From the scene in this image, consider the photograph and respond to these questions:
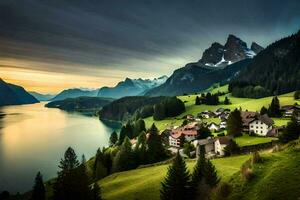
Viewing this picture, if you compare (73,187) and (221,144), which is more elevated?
(221,144)

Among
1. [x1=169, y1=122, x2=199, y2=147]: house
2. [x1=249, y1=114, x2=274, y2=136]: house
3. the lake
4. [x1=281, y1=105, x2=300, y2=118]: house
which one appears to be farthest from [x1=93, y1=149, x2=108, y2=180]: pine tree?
[x1=281, y1=105, x2=300, y2=118]: house

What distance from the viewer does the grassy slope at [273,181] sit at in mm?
19281

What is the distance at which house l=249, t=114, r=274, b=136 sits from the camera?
84.4m

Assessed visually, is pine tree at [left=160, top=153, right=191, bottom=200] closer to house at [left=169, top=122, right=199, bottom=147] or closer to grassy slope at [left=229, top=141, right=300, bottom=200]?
grassy slope at [left=229, top=141, right=300, bottom=200]

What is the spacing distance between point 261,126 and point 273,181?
69.5 m

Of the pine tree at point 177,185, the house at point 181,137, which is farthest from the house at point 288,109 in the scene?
the pine tree at point 177,185

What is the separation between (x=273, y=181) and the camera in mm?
20438

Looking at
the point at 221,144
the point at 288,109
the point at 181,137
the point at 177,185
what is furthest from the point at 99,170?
the point at 288,109

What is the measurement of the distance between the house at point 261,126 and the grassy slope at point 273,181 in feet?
210

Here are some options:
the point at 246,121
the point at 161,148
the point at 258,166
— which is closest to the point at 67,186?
the point at 258,166

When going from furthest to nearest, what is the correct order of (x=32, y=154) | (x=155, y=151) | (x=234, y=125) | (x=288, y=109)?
(x=32, y=154) < (x=288, y=109) < (x=234, y=125) < (x=155, y=151)

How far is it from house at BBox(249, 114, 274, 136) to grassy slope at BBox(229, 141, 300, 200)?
63975 millimetres

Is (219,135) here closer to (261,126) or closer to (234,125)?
(234,125)

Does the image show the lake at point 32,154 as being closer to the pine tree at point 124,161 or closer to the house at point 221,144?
the pine tree at point 124,161
